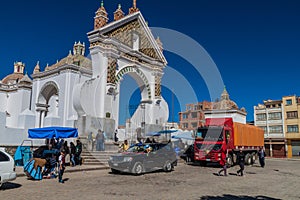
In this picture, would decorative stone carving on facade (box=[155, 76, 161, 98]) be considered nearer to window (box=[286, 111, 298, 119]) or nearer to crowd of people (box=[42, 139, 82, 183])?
crowd of people (box=[42, 139, 82, 183])

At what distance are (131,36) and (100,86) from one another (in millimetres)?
6727

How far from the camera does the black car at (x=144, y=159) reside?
13.8 m

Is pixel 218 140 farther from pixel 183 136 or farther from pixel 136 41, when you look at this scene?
pixel 136 41

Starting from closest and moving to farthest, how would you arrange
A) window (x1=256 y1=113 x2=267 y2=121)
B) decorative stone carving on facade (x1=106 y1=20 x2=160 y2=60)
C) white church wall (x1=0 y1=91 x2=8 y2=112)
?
decorative stone carving on facade (x1=106 y1=20 x2=160 y2=60)
white church wall (x1=0 y1=91 x2=8 y2=112)
window (x1=256 y1=113 x2=267 y2=121)

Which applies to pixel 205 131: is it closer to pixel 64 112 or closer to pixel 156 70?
pixel 156 70

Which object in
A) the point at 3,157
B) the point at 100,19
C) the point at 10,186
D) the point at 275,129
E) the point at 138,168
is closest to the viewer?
the point at 3,157

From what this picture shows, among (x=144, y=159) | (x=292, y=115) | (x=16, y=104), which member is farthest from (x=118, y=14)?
(x=292, y=115)

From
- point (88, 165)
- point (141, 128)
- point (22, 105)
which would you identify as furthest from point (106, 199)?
point (22, 105)

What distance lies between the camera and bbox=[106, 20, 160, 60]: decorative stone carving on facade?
2485 centimetres

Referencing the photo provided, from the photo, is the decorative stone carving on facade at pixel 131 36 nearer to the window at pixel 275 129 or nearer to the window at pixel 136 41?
the window at pixel 136 41

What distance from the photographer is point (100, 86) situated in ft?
74.2

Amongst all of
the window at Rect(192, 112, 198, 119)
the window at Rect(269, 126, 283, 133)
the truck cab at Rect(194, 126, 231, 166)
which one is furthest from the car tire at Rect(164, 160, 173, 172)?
the window at Rect(192, 112, 198, 119)

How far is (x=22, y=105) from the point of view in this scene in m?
30.3

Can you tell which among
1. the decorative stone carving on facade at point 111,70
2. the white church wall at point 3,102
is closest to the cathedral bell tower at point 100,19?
the decorative stone carving on facade at point 111,70
